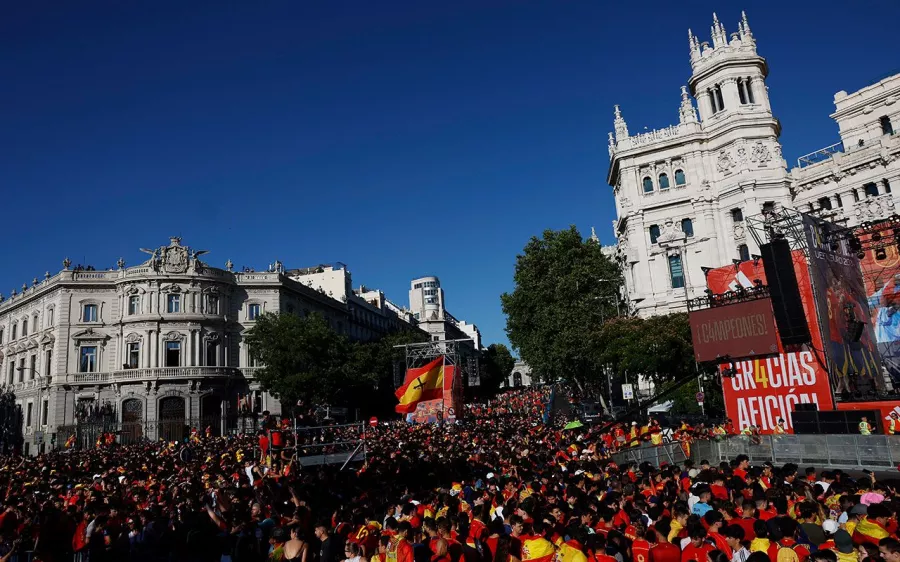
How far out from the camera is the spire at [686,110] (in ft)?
145

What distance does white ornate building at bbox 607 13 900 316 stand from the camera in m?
40.0

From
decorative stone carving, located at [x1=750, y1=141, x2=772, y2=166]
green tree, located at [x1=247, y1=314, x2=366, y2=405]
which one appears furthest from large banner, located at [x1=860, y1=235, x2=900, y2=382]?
green tree, located at [x1=247, y1=314, x2=366, y2=405]

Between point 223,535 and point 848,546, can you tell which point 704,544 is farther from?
point 223,535

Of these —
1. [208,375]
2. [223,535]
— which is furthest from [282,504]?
[208,375]

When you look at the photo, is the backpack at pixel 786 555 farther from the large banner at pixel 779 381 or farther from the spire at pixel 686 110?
the spire at pixel 686 110

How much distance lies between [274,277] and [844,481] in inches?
1837

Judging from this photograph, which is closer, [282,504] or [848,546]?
[848,546]

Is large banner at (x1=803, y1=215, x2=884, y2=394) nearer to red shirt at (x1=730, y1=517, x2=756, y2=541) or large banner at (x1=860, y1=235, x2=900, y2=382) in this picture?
large banner at (x1=860, y1=235, x2=900, y2=382)

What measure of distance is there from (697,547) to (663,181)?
1654 inches

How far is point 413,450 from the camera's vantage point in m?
19.5

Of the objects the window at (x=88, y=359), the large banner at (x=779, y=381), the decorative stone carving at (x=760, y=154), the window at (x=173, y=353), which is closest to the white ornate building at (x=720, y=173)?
the decorative stone carving at (x=760, y=154)

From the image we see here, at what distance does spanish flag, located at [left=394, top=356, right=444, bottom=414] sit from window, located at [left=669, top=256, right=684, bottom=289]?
1916cm

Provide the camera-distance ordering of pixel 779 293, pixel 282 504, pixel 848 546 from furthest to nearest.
→ pixel 779 293
pixel 282 504
pixel 848 546

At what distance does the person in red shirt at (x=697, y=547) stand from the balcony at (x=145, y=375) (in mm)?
43655
